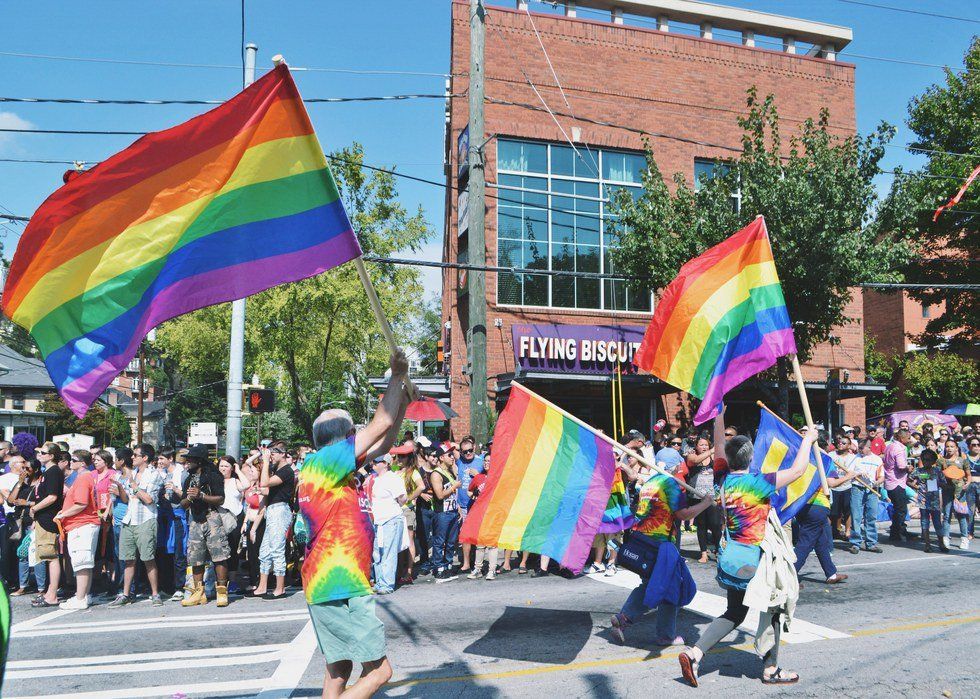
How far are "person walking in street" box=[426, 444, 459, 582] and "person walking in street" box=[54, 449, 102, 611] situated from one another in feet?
14.2

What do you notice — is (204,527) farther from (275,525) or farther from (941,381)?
(941,381)

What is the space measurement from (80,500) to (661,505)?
22.9 feet

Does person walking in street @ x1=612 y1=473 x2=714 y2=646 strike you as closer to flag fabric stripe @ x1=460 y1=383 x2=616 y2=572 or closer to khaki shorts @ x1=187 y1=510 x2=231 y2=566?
flag fabric stripe @ x1=460 y1=383 x2=616 y2=572

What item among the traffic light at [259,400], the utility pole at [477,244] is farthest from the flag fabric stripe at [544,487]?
the traffic light at [259,400]

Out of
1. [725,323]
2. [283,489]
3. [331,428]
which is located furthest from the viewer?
[283,489]

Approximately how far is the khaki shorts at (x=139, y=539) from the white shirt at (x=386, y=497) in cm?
271

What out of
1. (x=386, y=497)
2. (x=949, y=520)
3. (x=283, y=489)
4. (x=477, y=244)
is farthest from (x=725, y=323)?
(x=949, y=520)

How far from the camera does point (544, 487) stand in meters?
6.46

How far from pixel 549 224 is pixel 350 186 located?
6177 mm

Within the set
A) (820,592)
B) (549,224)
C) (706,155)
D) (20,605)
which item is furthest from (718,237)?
(20,605)

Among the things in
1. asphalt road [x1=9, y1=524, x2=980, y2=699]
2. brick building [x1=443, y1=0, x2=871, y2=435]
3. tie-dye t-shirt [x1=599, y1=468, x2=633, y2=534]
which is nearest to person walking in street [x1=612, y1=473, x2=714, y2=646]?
asphalt road [x1=9, y1=524, x2=980, y2=699]

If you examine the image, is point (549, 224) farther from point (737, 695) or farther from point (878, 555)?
point (737, 695)

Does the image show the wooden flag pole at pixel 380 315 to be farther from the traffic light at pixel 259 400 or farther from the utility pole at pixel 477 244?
the traffic light at pixel 259 400

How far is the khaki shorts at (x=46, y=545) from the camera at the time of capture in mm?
10094
